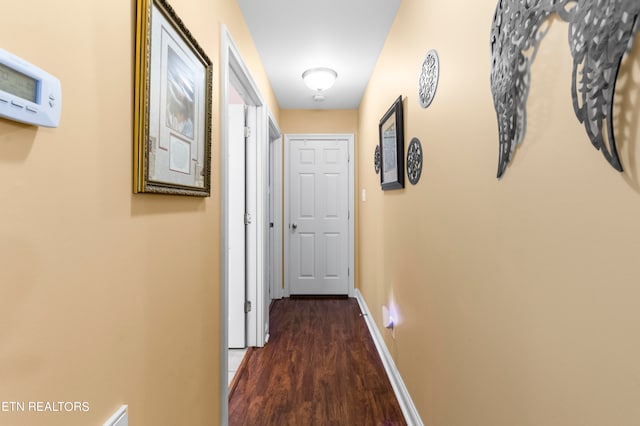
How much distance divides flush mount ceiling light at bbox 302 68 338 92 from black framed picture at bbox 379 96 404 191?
2.66ft

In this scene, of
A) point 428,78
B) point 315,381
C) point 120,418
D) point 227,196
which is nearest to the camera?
point 120,418

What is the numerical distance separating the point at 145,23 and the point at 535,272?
4.01 ft

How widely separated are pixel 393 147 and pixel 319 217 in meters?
2.09

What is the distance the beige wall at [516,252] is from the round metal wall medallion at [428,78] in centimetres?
5

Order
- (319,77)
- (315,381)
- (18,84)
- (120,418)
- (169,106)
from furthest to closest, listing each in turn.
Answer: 1. (319,77)
2. (315,381)
3. (169,106)
4. (120,418)
5. (18,84)

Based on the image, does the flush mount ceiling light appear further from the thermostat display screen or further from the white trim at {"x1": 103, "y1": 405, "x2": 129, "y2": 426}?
the white trim at {"x1": 103, "y1": 405, "x2": 129, "y2": 426}

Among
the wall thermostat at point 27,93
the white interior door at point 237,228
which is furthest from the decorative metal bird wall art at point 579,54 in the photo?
the white interior door at point 237,228

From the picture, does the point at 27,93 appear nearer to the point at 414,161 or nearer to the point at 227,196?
the point at 227,196

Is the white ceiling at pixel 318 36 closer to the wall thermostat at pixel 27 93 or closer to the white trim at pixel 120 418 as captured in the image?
the wall thermostat at pixel 27 93

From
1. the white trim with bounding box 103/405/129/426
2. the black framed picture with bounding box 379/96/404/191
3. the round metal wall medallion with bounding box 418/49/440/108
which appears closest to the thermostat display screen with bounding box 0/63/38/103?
the white trim with bounding box 103/405/129/426

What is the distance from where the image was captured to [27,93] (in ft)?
1.72

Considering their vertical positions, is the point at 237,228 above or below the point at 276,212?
below

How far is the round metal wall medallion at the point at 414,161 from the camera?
5.46 feet

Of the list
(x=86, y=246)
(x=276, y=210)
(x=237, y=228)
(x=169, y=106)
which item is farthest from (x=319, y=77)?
(x=86, y=246)
